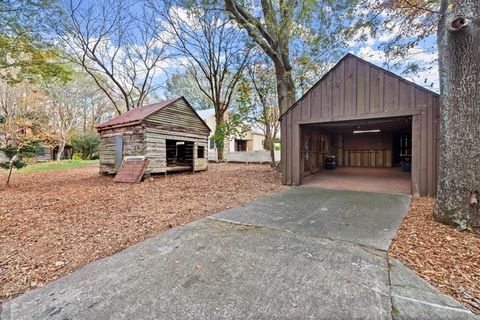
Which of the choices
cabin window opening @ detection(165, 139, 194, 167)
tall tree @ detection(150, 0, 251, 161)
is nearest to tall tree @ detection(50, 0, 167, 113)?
tall tree @ detection(150, 0, 251, 161)

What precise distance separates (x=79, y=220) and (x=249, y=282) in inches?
143

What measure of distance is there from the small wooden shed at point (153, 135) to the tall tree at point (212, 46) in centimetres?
347

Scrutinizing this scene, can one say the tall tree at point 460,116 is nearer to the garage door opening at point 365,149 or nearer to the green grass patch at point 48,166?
the garage door opening at point 365,149

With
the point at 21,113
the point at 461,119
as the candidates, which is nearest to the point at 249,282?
the point at 461,119

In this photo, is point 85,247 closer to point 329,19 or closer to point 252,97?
point 329,19

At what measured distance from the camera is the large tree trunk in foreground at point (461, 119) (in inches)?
129

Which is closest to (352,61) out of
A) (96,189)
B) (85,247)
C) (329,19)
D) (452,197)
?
(329,19)

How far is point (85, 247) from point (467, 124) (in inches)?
231

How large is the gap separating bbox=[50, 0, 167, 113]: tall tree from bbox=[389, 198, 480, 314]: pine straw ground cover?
1694cm

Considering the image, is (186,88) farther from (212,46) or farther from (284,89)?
(284,89)

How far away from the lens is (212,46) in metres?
17.1

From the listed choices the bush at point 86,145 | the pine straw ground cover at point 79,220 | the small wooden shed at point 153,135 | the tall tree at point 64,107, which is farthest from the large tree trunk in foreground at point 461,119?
the bush at point 86,145

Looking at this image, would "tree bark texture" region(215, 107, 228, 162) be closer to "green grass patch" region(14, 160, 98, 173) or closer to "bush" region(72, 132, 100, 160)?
"green grass patch" region(14, 160, 98, 173)

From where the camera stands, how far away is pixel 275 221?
12.9 ft
